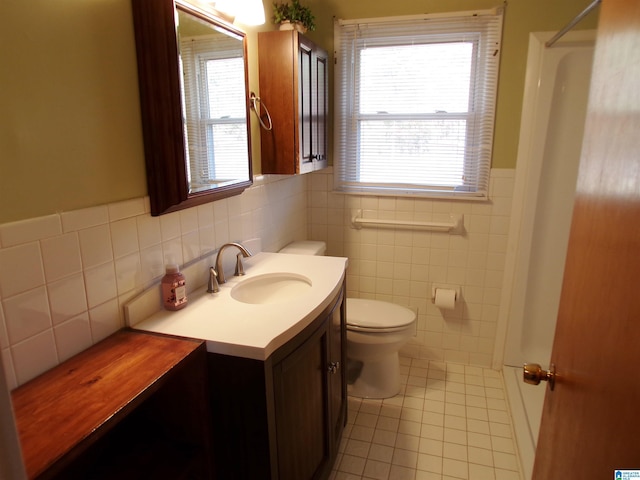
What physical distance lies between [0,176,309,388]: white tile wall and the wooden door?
3.56 feet

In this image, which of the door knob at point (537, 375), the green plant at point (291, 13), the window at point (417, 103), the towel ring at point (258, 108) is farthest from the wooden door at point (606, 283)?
the window at point (417, 103)


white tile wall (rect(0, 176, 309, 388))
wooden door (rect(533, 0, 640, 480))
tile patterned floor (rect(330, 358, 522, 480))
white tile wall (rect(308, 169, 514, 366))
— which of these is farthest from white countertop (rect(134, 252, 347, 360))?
white tile wall (rect(308, 169, 514, 366))

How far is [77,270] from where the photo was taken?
112 centimetres

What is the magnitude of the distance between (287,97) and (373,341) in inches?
52.6

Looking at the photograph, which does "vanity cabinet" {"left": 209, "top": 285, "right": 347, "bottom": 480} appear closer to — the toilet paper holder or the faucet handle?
the faucet handle

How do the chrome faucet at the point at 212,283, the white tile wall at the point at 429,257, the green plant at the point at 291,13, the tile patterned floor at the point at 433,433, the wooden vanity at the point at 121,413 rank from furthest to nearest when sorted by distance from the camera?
1. the white tile wall at the point at 429,257
2. the green plant at the point at 291,13
3. the tile patterned floor at the point at 433,433
4. the chrome faucet at the point at 212,283
5. the wooden vanity at the point at 121,413

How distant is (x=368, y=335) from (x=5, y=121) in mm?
1809

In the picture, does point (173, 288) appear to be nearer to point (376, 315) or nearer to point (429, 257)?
point (376, 315)

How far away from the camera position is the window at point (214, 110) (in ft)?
4.74

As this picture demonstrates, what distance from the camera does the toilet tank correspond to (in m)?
2.43

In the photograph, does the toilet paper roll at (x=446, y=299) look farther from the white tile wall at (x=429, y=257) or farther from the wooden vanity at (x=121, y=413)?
the wooden vanity at (x=121, y=413)

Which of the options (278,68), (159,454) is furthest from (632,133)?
(278,68)

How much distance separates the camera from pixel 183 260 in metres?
1.57

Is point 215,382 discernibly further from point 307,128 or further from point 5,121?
point 307,128
